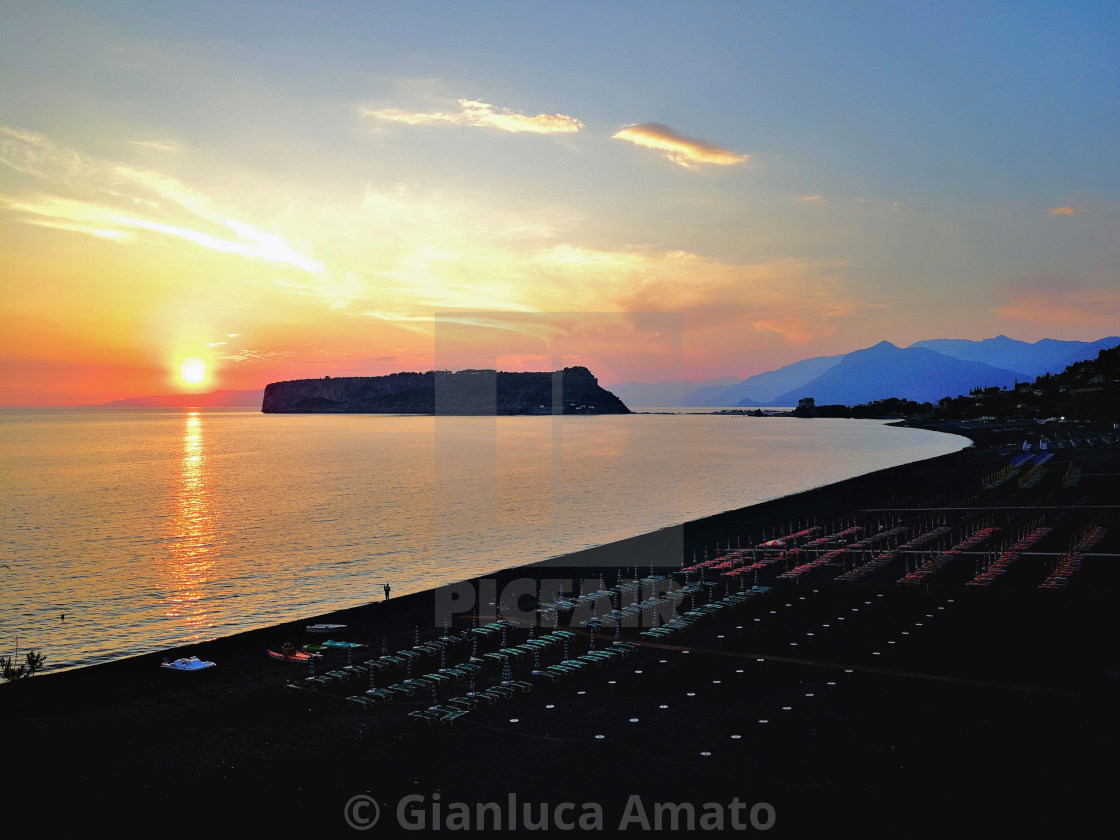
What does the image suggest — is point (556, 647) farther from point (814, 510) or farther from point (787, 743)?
point (814, 510)

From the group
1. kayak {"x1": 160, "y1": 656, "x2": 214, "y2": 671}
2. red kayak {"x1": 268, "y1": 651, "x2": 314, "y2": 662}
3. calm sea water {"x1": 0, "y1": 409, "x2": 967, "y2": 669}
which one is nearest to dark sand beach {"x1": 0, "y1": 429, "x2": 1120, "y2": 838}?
red kayak {"x1": 268, "y1": 651, "x2": 314, "y2": 662}

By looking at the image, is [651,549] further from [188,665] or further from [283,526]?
[283,526]

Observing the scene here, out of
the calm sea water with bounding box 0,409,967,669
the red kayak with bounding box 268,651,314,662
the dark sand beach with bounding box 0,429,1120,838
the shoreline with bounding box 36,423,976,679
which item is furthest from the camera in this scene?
the calm sea water with bounding box 0,409,967,669

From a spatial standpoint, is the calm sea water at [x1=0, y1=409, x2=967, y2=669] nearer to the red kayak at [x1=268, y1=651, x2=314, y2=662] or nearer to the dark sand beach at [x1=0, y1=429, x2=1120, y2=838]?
the red kayak at [x1=268, y1=651, x2=314, y2=662]

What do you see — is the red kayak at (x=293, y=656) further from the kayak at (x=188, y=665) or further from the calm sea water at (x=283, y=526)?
the calm sea water at (x=283, y=526)

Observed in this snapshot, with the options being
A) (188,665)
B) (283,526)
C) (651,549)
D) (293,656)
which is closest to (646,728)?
(293,656)

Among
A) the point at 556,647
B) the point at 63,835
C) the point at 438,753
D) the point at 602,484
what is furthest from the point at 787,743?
the point at 602,484

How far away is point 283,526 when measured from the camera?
81.4 metres

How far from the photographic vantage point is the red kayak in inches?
1249

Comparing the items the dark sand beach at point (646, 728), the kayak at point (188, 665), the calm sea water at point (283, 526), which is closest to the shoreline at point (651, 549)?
the kayak at point (188, 665)

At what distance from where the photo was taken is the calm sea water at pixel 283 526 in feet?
154

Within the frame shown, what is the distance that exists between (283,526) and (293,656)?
5268 centimetres

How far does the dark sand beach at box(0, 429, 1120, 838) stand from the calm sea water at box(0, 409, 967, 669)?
1241 cm

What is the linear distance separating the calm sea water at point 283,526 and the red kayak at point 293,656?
11.1 m
